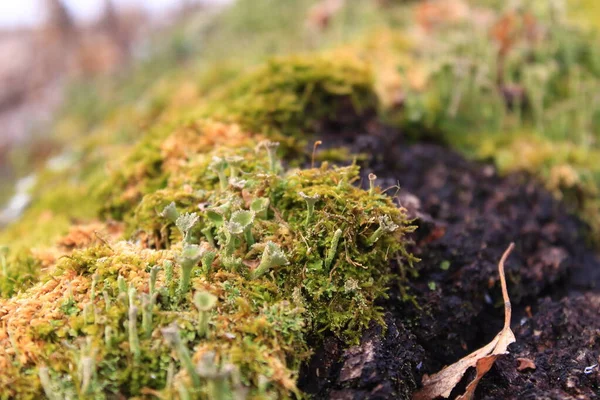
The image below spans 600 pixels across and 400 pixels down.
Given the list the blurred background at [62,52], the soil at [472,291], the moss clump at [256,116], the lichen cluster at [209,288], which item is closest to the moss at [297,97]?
the moss clump at [256,116]

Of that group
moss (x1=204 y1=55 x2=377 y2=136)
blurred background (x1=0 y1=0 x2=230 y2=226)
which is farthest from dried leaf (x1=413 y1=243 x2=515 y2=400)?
blurred background (x1=0 y1=0 x2=230 y2=226)

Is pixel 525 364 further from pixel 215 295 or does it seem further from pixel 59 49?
pixel 59 49

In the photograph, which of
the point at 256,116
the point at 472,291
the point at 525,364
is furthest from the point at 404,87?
the point at 525,364

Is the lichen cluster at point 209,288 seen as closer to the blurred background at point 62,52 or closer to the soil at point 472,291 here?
the soil at point 472,291

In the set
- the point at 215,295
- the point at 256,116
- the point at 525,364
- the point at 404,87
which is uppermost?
the point at 256,116

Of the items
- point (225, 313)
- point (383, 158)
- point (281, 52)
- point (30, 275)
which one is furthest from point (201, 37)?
point (225, 313)

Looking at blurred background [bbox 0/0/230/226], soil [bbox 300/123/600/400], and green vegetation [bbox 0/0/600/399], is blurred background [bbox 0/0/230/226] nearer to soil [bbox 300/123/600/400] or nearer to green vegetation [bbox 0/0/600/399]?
green vegetation [bbox 0/0/600/399]
